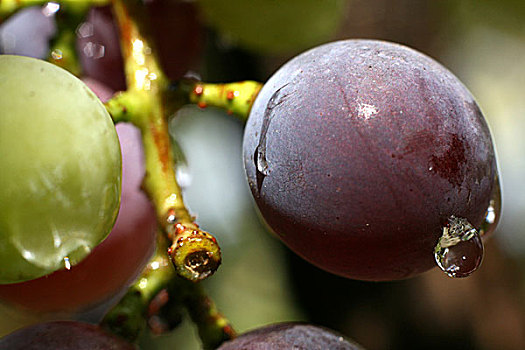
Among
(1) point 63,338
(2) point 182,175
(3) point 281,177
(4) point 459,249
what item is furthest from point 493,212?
(1) point 63,338

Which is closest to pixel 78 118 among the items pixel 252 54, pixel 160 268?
pixel 160 268

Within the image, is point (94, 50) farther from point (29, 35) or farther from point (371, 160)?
point (371, 160)

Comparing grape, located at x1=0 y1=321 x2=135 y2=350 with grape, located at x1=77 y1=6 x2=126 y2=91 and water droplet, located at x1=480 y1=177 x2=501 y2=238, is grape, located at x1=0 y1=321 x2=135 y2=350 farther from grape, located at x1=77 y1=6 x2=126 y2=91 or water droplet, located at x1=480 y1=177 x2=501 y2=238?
grape, located at x1=77 y1=6 x2=126 y2=91

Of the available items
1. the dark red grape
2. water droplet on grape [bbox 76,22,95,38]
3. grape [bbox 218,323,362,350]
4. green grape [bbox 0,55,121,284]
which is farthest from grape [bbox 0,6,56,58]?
grape [bbox 218,323,362,350]

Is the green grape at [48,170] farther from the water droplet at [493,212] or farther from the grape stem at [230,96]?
the water droplet at [493,212]

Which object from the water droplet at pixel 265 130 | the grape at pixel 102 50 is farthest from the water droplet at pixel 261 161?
the grape at pixel 102 50

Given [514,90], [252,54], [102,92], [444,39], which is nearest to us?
[102,92]

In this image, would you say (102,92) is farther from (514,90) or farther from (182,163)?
(514,90)
